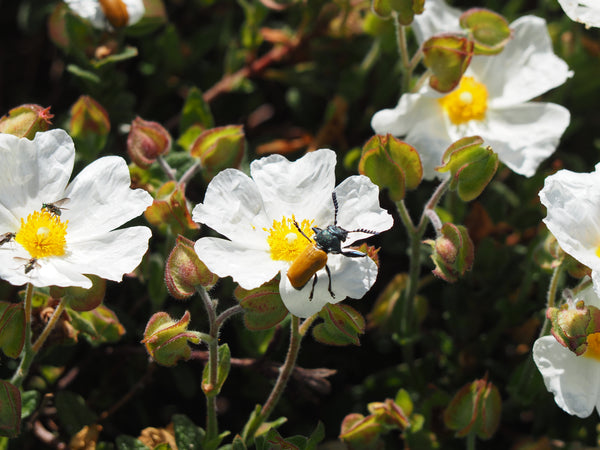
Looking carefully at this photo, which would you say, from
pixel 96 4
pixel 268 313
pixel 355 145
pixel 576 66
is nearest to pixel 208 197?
pixel 268 313

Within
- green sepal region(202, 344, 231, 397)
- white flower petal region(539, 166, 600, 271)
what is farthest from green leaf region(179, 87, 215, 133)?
white flower petal region(539, 166, 600, 271)

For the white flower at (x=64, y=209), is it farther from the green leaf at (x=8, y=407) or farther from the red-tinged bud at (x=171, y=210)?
the green leaf at (x=8, y=407)

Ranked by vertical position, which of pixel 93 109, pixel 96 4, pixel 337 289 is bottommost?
pixel 337 289

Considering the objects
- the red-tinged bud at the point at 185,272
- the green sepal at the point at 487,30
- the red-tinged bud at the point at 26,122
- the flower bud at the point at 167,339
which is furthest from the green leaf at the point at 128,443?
the green sepal at the point at 487,30

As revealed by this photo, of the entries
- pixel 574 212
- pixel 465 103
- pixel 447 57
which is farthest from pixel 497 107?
pixel 574 212

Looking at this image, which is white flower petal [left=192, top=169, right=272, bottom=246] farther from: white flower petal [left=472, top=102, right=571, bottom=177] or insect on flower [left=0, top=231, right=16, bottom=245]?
white flower petal [left=472, top=102, right=571, bottom=177]

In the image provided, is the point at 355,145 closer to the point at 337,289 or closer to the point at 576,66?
the point at 576,66
